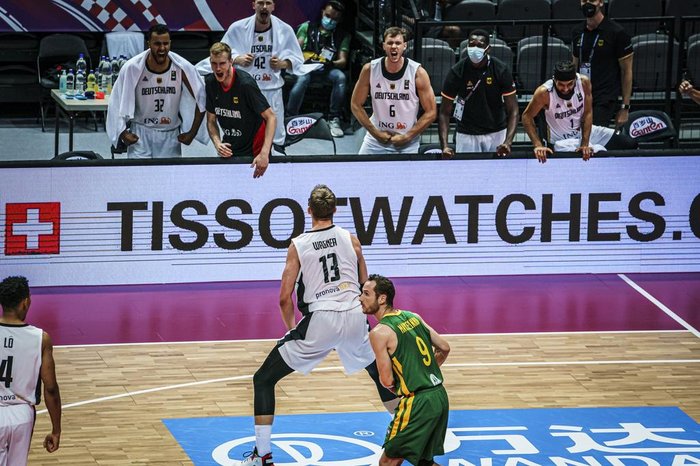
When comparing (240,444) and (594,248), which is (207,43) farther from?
(240,444)

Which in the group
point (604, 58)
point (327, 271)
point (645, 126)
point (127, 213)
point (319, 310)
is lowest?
point (319, 310)

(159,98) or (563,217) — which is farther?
(563,217)

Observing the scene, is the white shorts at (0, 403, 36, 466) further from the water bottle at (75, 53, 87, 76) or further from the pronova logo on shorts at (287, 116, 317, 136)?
the water bottle at (75, 53, 87, 76)

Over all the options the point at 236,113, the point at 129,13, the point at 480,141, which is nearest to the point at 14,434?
the point at 236,113

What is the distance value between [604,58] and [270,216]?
410cm

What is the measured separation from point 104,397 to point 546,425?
3.51 metres

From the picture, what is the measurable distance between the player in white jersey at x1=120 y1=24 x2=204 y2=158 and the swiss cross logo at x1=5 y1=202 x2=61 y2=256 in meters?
1.07

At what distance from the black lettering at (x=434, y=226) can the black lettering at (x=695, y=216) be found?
2.57 meters

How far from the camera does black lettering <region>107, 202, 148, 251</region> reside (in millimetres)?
13258

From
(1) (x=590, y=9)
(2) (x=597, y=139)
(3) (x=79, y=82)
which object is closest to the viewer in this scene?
(2) (x=597, y=139)

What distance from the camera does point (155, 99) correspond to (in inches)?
531

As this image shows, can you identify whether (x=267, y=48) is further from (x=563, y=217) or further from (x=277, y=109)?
(x=563, y=217)

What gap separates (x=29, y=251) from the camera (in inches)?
519

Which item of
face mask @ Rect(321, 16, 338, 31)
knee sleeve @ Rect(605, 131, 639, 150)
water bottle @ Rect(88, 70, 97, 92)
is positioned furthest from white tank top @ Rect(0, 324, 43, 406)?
face mask @ Rect(321, 16, 338, 31)
